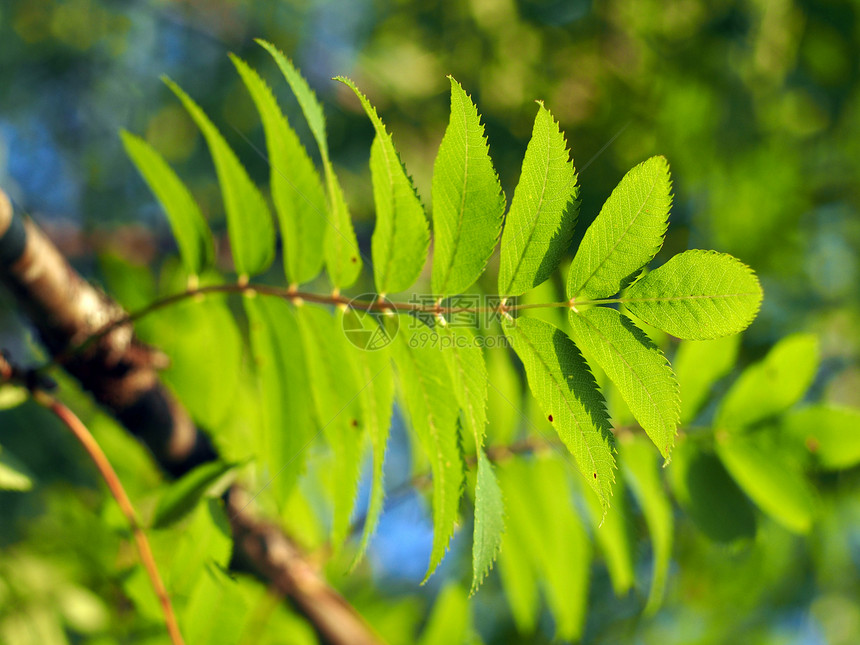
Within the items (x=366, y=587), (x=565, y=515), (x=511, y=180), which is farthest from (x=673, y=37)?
(x=366, y=587)

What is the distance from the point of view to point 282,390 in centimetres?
104

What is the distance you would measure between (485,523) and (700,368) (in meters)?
0.78

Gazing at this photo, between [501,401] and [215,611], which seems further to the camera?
[501,401]

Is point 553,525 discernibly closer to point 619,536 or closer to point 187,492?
point 619,536

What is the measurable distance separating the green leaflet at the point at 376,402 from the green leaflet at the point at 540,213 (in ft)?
0.72

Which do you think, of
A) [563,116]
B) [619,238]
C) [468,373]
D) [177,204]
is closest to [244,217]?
[177,204]

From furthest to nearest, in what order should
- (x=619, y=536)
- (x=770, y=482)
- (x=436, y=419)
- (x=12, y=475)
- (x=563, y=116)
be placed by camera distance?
(x=563, y=116) < (x=619, y=536) < (x=770, y=482) < (x=12, y=475) < (x=436, y=419)

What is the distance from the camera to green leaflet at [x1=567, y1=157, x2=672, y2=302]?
2.31ft

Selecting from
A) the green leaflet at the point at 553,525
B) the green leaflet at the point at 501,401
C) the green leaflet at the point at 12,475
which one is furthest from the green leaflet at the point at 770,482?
the green leaflet at the point at 12,475

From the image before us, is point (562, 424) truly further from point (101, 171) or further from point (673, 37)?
point (101, 171)

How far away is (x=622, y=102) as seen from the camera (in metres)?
2.29

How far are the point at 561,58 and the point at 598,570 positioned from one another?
6.97 ft

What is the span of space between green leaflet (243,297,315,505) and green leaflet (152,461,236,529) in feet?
0.37

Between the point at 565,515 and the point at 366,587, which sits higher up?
the point at 565,515
